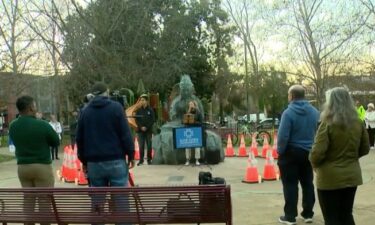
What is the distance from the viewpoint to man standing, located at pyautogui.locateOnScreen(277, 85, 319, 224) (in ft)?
22.2

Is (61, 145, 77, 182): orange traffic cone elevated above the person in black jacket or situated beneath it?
situated beneath

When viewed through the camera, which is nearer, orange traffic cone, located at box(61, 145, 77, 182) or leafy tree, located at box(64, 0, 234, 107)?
orange traffic cone, located at box(61, 145, 77, 182)

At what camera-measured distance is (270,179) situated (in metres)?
10.9

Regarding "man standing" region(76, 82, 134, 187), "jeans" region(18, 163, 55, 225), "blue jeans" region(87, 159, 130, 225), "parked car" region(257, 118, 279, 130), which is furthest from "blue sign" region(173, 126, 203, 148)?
"parked car" region(257, 118, 279, 130)

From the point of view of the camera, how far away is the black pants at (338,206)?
5.14 m

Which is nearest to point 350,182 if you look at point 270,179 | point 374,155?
point 270,179

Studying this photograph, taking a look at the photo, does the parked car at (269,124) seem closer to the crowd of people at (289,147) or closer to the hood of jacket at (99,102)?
the crowd of people at (289,147)

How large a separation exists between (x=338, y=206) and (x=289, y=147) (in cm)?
169

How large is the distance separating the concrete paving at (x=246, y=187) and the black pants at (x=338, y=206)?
1828 mm

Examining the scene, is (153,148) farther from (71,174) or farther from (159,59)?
(159,59)

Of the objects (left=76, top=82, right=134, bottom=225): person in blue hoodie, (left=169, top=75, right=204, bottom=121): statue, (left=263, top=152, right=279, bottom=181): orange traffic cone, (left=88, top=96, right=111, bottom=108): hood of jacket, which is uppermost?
(left=169, top=75, right=204, bottom=121): statue

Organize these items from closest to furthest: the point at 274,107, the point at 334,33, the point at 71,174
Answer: the point at 71,174 → the point at 334,33 → the point at 274,107

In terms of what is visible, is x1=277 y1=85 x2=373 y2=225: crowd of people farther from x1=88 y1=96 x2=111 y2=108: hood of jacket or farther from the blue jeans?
x1=88 y1=96 x2=111 y2=108: hood of jacket

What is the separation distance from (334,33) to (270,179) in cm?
2272
